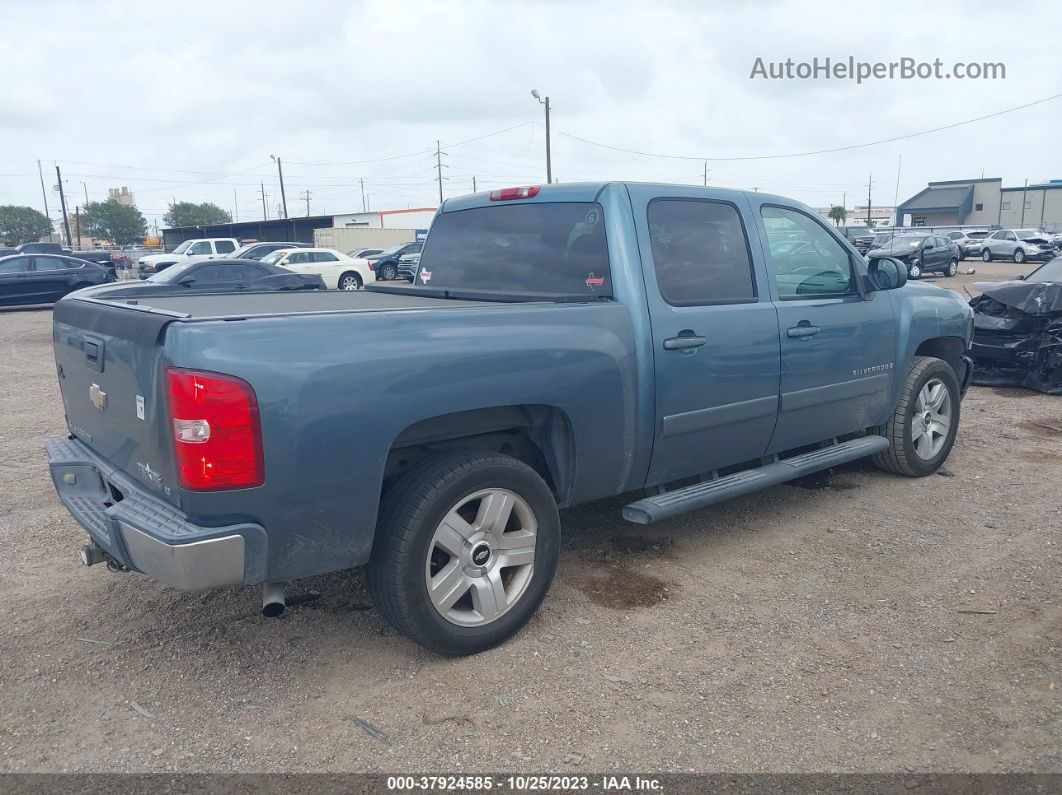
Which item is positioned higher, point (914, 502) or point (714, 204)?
point (714, 204)

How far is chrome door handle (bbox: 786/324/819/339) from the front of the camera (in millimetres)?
4570

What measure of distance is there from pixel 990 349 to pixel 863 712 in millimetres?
7135

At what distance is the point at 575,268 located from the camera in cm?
412

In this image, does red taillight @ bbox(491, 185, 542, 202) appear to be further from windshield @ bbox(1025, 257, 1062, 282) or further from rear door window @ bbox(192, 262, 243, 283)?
rear door window @ bbox(192, 262, 243, 283)

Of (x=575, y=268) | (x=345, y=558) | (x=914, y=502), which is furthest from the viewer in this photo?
(x=914, y=502)

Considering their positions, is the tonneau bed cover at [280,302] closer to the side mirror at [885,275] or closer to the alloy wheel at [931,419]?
the side mirror at [885,275]

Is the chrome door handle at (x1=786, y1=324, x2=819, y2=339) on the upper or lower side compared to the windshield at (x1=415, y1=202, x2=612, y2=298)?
lower

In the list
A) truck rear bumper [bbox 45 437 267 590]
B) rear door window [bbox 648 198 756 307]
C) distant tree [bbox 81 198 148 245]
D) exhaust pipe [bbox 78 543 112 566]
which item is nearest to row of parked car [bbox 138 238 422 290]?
rear door window [bbox 648 198 756 307]

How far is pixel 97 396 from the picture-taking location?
11.2 ft

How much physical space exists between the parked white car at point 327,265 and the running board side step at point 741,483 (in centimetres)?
2200

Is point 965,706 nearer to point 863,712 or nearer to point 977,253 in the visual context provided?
point 863,712

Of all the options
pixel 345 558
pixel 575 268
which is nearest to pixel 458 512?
pixel 345 558

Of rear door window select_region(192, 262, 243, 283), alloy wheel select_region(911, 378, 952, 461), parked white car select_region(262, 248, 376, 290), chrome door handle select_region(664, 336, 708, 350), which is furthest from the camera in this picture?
parked white car select_region(262, 248, 376, 290)

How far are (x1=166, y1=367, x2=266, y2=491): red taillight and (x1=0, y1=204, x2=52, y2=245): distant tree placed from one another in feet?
357
